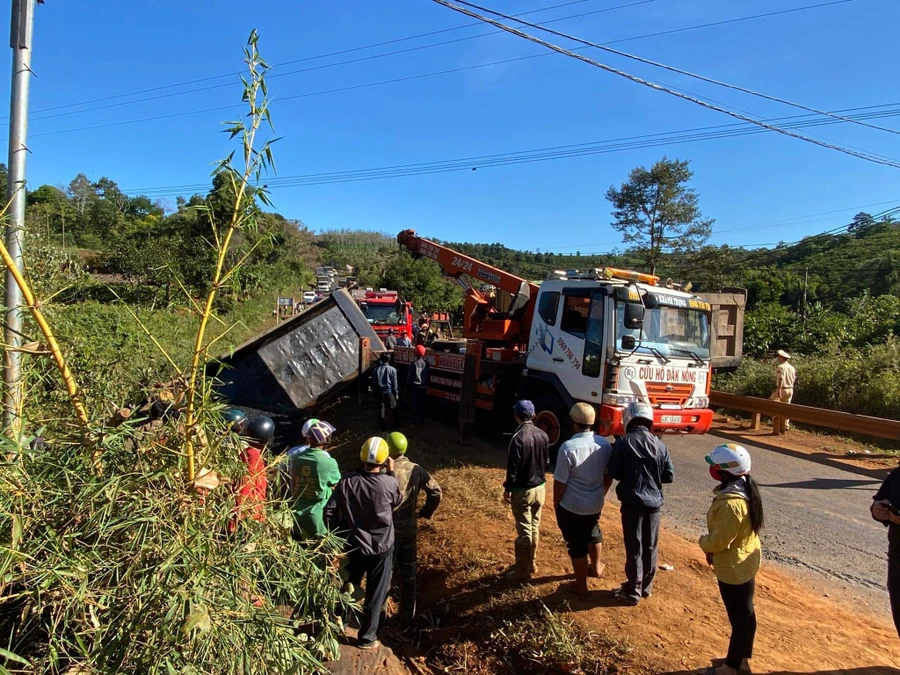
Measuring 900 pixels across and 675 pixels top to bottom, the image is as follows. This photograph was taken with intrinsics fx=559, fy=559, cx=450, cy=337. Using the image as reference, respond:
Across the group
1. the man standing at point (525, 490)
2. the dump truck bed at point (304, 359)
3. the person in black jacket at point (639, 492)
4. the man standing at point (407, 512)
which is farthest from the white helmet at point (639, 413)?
the dump truck bed at point (304, 359)

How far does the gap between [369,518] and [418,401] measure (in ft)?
20.7

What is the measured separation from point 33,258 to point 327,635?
98.2 inches

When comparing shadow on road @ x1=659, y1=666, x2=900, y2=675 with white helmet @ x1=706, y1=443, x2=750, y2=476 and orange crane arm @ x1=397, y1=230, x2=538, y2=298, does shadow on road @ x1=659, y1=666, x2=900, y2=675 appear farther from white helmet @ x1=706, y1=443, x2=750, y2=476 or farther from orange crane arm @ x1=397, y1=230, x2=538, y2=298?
orange crane arm @ x1=397, y1=230, x2=538, y2=298

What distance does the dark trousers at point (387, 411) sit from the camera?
9.28 metres

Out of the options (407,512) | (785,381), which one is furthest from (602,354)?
(785,381)

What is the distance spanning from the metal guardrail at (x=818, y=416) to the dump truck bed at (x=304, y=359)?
724 cm

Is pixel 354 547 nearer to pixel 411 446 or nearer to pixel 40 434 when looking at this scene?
pixel 40 434

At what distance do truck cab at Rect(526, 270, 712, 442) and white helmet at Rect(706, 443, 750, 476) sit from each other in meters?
3.51

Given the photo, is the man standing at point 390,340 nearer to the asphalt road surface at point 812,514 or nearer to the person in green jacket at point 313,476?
the asphalt road surface at point 812,514

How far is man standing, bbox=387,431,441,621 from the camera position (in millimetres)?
4250

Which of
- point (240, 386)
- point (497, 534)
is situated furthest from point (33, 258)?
point (240, 386)

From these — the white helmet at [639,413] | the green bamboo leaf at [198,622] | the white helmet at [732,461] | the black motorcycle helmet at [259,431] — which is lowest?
the black motorcycle helmet at [259,431]

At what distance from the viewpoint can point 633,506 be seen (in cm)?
396

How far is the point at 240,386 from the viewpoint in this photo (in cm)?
989
